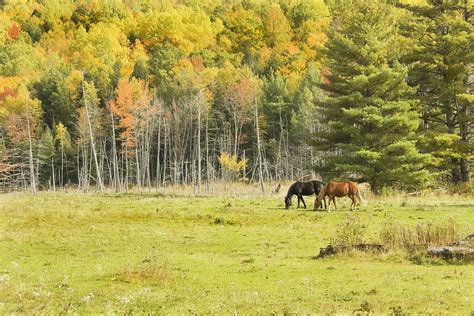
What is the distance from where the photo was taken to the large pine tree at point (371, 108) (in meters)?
39.8

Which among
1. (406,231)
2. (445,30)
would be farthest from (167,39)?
(406,231)

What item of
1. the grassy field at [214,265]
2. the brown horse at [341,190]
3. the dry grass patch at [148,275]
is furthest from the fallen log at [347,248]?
the brown horse at [341,190]

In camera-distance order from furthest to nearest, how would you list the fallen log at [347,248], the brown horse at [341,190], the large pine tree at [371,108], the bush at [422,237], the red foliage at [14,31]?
1. the red foliage at [14,31]
2. the large pine tree at [371,108]
3. the brown horse at [341,190]
4. the bush at [422,237]
5. the fallen log at [347,248]

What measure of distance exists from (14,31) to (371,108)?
12338cm

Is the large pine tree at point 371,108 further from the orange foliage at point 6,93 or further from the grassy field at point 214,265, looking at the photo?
the orange foliage at point 6,93

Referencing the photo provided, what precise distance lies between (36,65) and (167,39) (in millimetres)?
29650

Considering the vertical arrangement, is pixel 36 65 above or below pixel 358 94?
above

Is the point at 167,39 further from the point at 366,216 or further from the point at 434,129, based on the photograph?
the point at 366,216

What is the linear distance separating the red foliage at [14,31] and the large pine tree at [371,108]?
114864mm

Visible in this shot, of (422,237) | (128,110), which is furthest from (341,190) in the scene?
(128,110)

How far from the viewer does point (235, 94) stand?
80000 millimetres

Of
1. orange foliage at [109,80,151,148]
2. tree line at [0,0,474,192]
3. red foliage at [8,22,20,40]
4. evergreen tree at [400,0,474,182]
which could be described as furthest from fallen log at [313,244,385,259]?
red foliage at [8,22,20,40]

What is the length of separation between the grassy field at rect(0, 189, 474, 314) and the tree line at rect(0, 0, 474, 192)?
344 inches

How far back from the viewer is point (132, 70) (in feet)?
334
